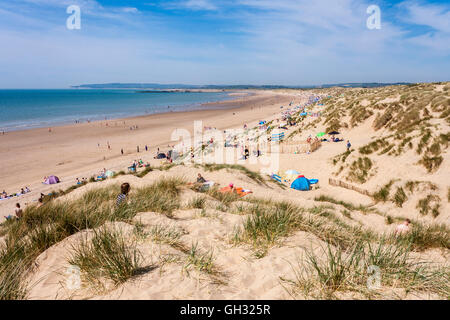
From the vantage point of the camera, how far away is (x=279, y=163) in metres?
Result: 17.7

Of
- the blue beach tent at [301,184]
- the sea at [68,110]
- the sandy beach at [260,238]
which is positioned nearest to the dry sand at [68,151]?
the sea at [68,110]

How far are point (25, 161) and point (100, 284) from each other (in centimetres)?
2892

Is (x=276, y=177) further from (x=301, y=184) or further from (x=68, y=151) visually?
(x=68, y=151)

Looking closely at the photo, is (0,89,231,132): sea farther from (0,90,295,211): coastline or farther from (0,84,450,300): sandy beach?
(0,84,450,300): sandy beach

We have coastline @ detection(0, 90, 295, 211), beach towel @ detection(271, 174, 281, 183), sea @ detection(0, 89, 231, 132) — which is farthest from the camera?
sea @ detection(0, 89, 231, 132)

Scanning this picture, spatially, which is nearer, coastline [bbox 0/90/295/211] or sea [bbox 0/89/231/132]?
coastline [bbox 0/90/295/211]

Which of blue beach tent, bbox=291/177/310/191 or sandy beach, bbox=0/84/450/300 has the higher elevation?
sandy beach, bbox=0/84/450/300

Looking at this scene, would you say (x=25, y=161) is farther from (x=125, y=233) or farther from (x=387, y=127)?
(x=387, y=127)

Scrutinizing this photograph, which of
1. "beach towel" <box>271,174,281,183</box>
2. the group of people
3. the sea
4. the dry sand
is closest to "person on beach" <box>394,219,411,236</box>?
"beach towel" <box>271,174,281,183</box>

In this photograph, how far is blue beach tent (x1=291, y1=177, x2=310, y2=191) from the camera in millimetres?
12492

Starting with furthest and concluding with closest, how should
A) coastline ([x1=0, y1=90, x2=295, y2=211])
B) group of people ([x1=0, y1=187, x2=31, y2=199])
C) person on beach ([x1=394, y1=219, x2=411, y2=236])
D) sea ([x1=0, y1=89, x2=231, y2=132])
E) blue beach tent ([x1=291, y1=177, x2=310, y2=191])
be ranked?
sea ([x1=0, y1=89, x2=231, y2=132])
coastline ([x1=0, y1=90, x2=295, y2=211])
group of people ([x1=0, y1=187, x2=31, y2=199])
blue beach tent ([x1=291, y1=177, x2=310, y2=191])
person on beach ([x1=394, y1=219, x2=411, y2=236])

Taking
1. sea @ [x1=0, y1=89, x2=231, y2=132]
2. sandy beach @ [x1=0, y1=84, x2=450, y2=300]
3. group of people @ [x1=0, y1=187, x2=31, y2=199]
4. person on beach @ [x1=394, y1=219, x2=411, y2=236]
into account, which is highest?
sea @ [x1=0, y1=89, x2=231, y2=132]

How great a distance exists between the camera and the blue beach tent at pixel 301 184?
1249 centimetres

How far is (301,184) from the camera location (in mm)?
12617
